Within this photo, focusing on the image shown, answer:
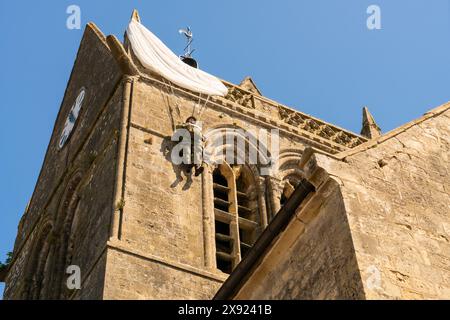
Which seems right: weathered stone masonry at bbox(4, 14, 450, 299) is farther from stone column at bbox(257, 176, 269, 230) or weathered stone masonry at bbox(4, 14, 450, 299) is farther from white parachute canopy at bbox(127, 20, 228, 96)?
white parachute canopy at bbox(127, 20, 228, 96)

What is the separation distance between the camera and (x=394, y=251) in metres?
7.39

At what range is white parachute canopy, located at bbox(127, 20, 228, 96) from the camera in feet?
59.9

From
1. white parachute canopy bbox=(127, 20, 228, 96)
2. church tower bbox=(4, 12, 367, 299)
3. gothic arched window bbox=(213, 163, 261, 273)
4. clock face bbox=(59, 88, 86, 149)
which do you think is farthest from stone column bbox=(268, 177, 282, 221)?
clock face bbox=(59, 88, 86, 149)

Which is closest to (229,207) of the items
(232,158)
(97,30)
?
(232,158)

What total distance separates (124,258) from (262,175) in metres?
5.24

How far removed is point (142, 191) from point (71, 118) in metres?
6.67

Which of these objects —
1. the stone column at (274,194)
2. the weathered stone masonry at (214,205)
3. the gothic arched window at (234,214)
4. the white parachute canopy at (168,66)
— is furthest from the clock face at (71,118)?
the stone column at (274,194)

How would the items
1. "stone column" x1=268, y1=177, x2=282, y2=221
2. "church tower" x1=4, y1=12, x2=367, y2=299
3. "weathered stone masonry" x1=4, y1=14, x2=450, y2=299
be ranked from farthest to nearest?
"stone column" x1=268, y1=177, x2=282, y2=221
"church tower" x1=4, y1=12, x2=367, y2=299
"weathered stone masonry" x1=4, y1=14, x2=450, y2=299

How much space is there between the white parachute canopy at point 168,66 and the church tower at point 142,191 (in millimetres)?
196

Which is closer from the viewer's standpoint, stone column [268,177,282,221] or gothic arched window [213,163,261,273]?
gothic arched window [213,163,261,273]

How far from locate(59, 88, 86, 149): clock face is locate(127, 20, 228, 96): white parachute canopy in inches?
84.5
